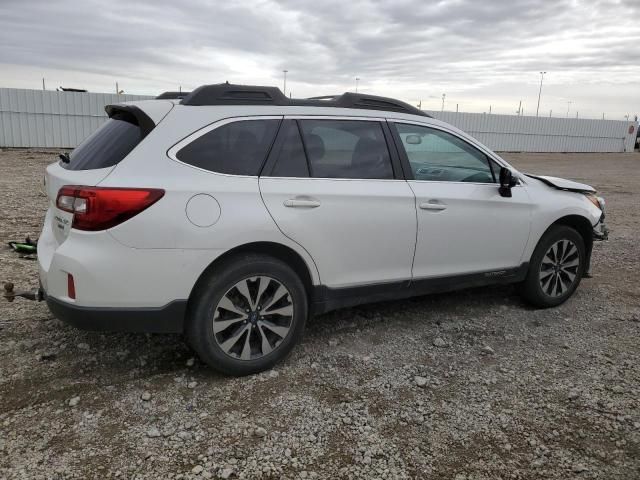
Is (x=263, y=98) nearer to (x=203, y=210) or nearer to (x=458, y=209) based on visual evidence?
(x=203, y=210)

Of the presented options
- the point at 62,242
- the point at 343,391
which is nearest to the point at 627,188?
the point at 343,391

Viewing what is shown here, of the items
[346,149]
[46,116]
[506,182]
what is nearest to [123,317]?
[346,149]

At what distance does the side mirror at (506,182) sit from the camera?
14.6ft

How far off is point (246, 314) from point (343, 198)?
993 millimetres

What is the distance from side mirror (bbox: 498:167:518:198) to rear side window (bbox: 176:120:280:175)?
1971mm

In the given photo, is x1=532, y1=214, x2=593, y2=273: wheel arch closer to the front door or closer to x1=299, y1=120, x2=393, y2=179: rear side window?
the front door

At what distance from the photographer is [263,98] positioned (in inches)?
143

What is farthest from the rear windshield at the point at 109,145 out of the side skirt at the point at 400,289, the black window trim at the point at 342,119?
the side skirt at the point at 400,289

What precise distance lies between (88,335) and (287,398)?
1711 mm

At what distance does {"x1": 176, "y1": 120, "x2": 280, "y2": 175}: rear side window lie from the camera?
3.31 m

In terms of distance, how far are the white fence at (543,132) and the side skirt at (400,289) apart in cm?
2804

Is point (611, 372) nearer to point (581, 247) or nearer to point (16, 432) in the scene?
point (581, 247)

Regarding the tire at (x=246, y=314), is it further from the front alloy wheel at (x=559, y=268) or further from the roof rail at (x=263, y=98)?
the front alloy wheel at (x=559, y=268)

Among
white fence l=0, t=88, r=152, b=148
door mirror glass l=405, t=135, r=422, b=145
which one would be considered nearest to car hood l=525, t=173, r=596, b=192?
door mirror glass l=405, t=135, r=422, b=145
